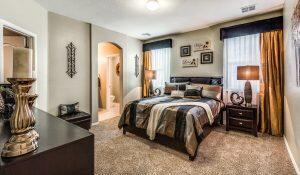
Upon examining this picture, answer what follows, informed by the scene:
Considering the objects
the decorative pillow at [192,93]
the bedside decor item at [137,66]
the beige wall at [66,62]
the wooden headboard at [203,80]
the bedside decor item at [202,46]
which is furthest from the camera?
the bedside decor item at [137,66]

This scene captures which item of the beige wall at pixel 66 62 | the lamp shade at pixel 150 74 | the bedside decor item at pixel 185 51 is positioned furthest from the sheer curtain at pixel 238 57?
the beige wall at pixel 66 62

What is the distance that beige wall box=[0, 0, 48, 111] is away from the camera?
2387mm

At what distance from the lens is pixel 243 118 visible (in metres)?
3.30

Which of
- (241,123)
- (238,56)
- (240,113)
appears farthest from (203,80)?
(241,123)

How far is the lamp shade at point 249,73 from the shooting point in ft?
10.3

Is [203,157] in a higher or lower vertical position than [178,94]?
lower

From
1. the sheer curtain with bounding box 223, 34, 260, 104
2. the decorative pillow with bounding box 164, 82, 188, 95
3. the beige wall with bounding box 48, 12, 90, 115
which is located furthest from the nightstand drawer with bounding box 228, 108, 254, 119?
the beige wall with bounding box 48, 12, 90, 115

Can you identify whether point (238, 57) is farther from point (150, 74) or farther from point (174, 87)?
point (150, 74)

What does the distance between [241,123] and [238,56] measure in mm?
1591

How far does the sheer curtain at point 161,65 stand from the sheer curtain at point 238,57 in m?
1.79

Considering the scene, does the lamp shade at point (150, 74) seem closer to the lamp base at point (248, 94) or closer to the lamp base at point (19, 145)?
the lamp base at point (248, 94)

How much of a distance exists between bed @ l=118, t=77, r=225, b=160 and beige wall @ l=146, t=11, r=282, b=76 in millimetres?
1173

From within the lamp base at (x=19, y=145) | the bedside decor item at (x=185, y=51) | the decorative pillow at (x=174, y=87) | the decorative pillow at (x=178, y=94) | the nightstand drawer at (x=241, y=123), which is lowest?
the nightstand drawer at (x=241, y=123)

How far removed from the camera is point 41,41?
3.17 meters
